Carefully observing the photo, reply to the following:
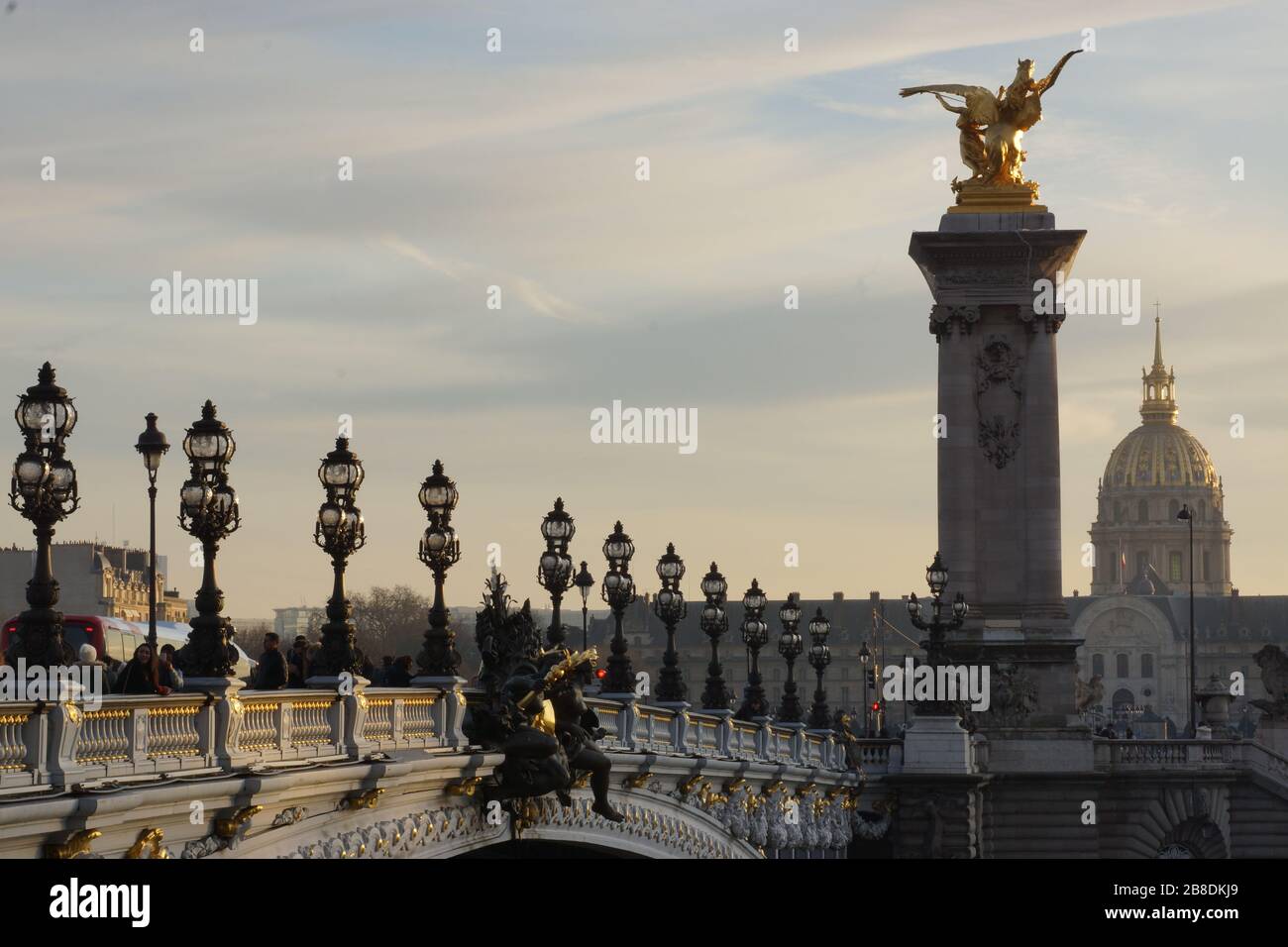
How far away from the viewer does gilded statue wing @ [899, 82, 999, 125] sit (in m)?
80.9

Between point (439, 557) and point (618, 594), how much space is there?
10531 millimetres

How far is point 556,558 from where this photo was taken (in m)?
37.3

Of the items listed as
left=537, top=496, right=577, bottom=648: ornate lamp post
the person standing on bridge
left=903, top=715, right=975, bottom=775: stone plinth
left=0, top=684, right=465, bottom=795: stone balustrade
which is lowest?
left=903, top=715, right=975, bottom=775: stone plinth

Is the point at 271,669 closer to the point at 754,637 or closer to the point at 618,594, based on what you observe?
the point at 618,594

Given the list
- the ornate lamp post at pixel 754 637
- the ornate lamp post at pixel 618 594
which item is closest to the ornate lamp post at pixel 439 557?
the ornate lamp post at pixel 618 594

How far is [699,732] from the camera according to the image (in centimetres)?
4566

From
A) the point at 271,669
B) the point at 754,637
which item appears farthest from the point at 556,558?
the point at 754,637

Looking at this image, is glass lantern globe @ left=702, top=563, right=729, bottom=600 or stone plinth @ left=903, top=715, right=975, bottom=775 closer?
glass lantern globe @ left=702, top=563, right=729, bottom=600

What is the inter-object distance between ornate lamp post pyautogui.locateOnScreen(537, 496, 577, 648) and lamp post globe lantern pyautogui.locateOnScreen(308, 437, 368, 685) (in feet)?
22.4

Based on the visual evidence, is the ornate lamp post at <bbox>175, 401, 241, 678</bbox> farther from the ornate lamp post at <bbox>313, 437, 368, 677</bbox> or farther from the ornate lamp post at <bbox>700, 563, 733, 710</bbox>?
the ornate lamp post at <bbox>700, 563, 733, 710</bbox>

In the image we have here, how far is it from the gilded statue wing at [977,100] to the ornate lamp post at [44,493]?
5978cm

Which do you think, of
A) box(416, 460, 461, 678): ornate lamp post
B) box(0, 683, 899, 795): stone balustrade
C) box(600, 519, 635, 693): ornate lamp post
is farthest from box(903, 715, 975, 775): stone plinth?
box(416, 460, 461, 678): ornate lamp post

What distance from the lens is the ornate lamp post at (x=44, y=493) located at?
22578 mm
